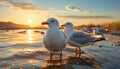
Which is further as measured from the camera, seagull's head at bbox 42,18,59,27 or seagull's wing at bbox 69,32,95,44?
seagull's wing at bbox 69,32,95,44

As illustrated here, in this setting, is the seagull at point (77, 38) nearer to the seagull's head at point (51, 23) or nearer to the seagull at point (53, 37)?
the seagull at point (53, 37)

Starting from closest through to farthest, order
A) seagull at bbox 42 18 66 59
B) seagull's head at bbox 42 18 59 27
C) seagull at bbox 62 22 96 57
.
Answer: seagull at bbox 42 18 66 59 < seagull's head at bbox 42 18 59 27 < seagull at bbox 62 22 96 57

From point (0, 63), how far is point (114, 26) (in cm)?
3716

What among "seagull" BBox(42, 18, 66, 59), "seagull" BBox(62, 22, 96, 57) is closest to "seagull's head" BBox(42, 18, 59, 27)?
"seagull" BBox(42, 18, 66, 59)

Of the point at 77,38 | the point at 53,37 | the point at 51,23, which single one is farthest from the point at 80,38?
the point at 53,37

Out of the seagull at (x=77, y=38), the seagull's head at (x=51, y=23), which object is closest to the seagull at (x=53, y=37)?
the seagull's head at (x=51, y=23)

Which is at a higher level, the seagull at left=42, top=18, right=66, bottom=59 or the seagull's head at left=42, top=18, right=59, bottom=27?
the seagull's head at left=42, top=18, right=59, bottom=27

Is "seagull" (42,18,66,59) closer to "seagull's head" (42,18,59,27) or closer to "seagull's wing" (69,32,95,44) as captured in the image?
"seagull's head" (42,18,59,27)

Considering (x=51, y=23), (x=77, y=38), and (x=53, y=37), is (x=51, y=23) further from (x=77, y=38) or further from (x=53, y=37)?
(x=77, y=38)

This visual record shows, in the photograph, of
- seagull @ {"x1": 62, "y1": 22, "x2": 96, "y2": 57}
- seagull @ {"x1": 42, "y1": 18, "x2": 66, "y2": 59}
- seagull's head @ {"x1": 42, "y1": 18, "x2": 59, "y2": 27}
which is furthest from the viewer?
seagull @ {"x1": 62, "y1": 22, "x2": 96, "y2": 57}

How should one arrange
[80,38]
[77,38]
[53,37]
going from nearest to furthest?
[53,37] < [77,38] < [80,38]

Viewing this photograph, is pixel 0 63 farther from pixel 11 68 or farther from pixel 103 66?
pixel 103 66

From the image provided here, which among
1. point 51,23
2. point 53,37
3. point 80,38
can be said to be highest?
point 51,23

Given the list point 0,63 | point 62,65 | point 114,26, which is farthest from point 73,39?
point 114,26
